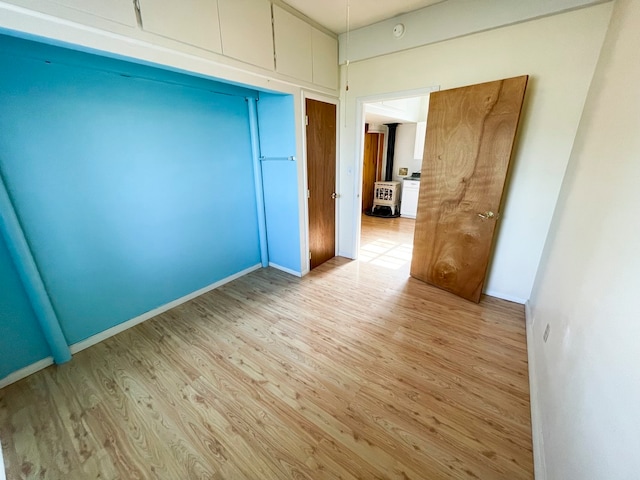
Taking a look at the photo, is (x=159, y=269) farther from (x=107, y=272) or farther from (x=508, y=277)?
(x=508, y=277)

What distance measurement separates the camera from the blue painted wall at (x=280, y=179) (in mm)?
2675

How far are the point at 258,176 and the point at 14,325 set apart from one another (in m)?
2.33

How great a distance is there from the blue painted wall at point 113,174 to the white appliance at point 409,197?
157 inches

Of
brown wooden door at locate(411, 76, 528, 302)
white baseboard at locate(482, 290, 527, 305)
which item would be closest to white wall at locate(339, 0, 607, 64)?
brown wooden door at locate(411, 76, 528, 302)

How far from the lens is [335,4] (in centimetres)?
227

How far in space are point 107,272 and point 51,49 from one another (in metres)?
1.54

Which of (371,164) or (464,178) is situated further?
(371,164)

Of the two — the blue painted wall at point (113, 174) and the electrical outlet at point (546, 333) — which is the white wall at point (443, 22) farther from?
the electrical outlet at point (546, 333)

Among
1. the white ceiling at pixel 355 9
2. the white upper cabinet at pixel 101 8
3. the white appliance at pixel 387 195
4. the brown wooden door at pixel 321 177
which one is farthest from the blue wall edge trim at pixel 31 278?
the white appliance at pixel 387 195

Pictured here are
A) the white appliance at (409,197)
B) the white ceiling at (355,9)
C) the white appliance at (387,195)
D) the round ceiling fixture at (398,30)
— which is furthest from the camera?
the white appliance at (387,195)

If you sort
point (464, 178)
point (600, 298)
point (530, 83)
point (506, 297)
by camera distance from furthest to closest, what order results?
point (506, 297)
point (464, 178)
point (530, 83)
point (600, 298)

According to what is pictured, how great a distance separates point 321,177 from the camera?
Answer: 124 inches

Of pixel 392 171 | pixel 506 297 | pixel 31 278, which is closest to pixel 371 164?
pixel 392 171

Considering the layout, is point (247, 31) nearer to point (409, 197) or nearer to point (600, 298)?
point (600, 298)
